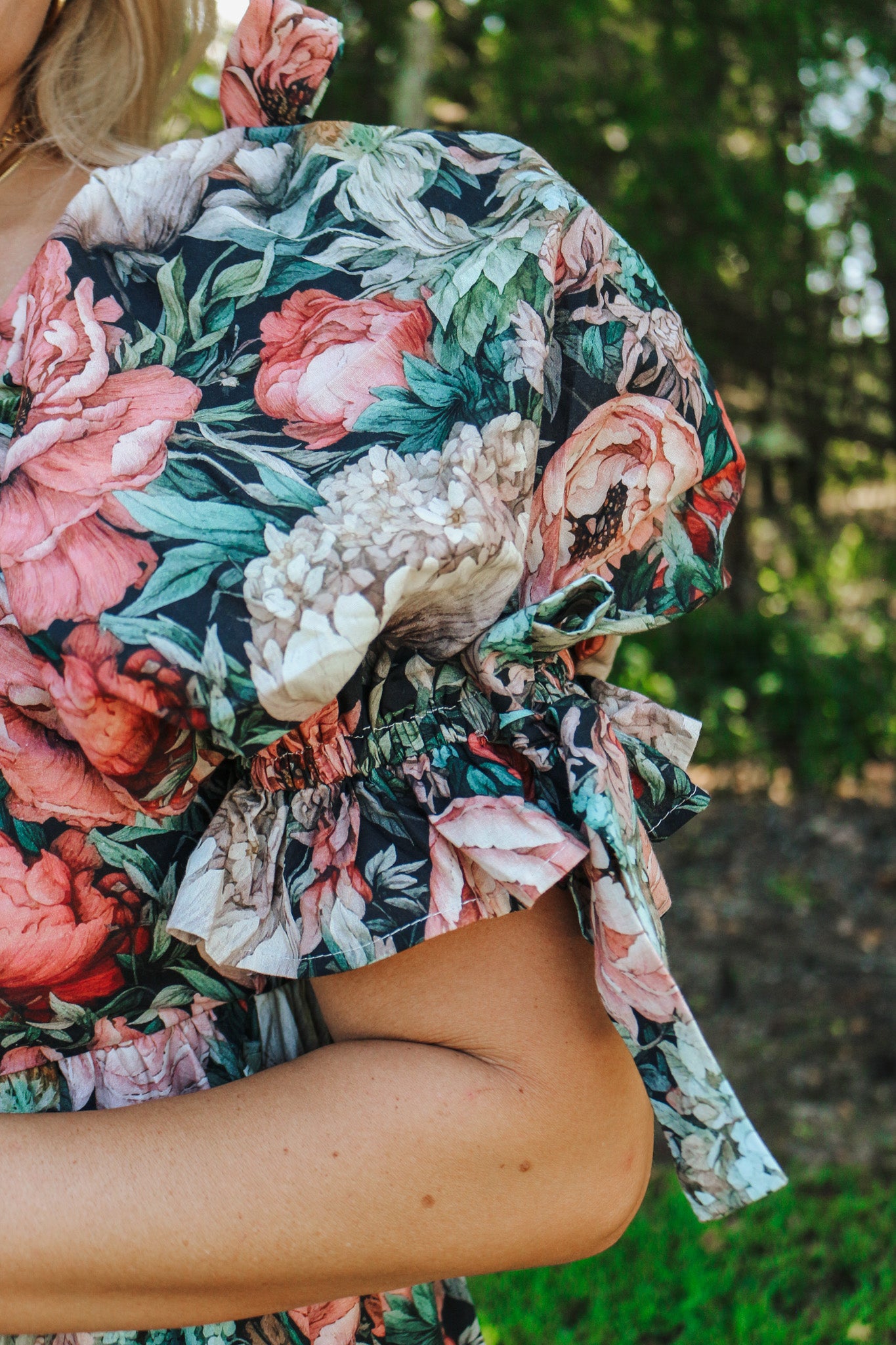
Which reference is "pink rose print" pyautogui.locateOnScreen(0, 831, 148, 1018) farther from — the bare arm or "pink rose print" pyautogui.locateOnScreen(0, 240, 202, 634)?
"pink rose print" pyautogui.locateOnScreen(0, 240, 202, 634)

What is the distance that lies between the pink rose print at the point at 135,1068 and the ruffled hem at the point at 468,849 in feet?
0.48

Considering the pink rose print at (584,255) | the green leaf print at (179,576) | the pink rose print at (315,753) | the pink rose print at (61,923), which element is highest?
the pink rose print at (584,255)

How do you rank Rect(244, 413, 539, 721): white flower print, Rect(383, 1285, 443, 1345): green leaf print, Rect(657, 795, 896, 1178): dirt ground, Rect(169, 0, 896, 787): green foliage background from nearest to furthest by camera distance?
Rect(244, 413, 539, 721): white flower print
Rect(383, 1285, 443, 1345): green leaf print
Rect(657, 795, 896, 1178): dirt ground
Rect(169, 0, 896, 787): green foliage background

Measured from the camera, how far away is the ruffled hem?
2.98ft

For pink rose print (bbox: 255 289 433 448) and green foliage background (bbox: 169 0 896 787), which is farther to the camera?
green foliage background (bbox: 169 0 896 787)

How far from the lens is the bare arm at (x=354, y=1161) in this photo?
89 centimetres

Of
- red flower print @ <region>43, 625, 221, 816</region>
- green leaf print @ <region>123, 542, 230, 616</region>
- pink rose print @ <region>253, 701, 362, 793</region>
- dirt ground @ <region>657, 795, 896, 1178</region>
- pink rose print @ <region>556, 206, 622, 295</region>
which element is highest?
pink rose print @ <region>556, 206, 622, 295</region>

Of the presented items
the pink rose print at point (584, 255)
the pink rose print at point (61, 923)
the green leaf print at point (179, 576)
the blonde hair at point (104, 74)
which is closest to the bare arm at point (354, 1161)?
the pink rose print at point (61, 923)

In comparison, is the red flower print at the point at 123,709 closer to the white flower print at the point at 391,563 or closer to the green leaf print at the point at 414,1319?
the white flower print at the point at 391,563

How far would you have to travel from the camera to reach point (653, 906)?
1.00m

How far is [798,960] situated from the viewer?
4848 mm

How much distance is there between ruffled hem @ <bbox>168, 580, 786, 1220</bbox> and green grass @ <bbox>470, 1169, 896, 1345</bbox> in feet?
6.89

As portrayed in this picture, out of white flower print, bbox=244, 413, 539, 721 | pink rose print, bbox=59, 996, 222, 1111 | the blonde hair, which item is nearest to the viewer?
white flower print, bbox=244, 413, 539, 721

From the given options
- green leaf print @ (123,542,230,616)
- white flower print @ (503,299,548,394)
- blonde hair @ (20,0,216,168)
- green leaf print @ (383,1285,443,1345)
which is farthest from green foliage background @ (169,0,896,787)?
green leaf print @ (383,1285,443,1345)
